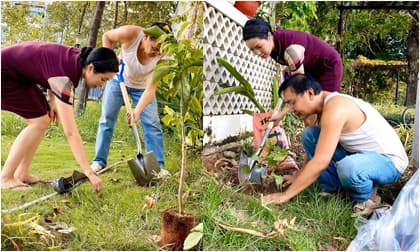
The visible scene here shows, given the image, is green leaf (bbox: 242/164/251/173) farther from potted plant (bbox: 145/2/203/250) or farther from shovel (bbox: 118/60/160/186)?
shovel (bbox: 118/60/160/186)

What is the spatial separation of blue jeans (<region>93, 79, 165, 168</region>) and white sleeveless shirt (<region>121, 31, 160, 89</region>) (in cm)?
3

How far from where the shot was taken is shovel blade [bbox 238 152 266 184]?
2.08 m

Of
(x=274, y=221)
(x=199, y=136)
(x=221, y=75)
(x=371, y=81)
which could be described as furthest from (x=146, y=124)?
(x=371, y=81)

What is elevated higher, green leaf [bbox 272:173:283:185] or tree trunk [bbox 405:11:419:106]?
tree trunk [bbox 405:11:419:106]

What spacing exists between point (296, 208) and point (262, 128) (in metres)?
0.40

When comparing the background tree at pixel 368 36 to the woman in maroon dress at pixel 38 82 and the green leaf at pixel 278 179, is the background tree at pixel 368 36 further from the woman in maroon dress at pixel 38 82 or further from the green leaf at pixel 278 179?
the woman in maroon dress at pixel 38 82

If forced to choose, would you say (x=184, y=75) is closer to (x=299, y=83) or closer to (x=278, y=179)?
(x=299, y=83)

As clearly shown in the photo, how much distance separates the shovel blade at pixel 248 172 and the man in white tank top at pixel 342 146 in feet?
0.33

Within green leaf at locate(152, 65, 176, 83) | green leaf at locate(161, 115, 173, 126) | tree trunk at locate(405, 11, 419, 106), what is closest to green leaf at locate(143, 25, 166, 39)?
green leaf at locate(152, 65, 176, 83)

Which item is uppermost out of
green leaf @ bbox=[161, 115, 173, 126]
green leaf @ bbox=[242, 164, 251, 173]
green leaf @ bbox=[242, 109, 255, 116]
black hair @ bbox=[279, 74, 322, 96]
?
black hair @ bbox=[279, 74, 322, 96]

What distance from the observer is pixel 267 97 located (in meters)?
2.07

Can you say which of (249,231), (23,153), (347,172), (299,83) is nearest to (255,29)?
(299,83)

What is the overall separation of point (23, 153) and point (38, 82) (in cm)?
33

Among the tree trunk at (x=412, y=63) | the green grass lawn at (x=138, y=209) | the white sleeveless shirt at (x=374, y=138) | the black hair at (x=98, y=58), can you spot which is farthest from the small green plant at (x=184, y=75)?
the tree trunk at (x=412, y=63)
